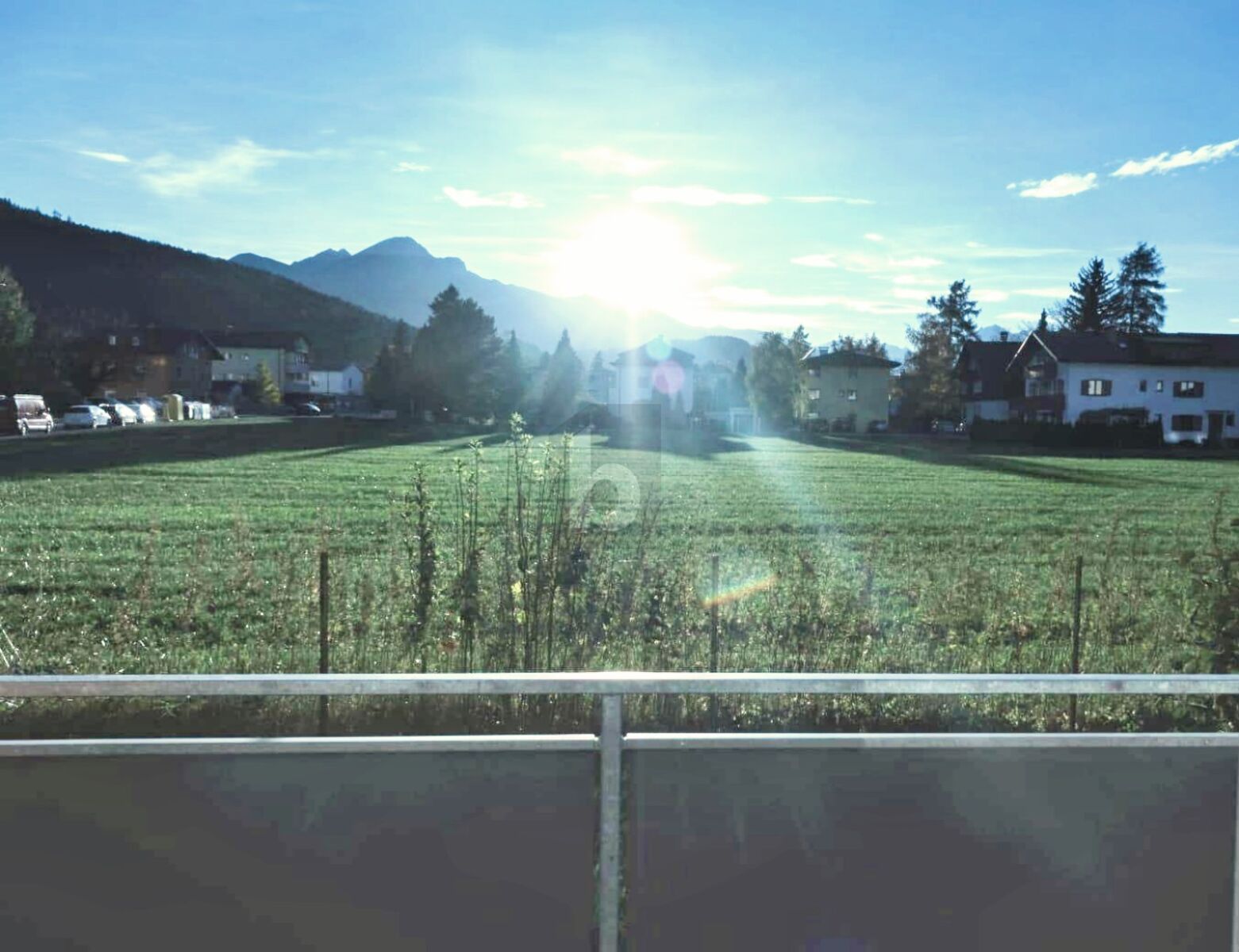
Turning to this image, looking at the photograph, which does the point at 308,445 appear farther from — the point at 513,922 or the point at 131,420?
the point at 513,922

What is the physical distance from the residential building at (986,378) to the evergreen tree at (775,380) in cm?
1380

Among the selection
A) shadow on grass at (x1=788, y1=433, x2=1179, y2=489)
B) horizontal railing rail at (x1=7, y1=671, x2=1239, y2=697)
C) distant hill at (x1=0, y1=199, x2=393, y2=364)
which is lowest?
shadow on grass at (x1=788, y1=433, x2=1179, y2=489)

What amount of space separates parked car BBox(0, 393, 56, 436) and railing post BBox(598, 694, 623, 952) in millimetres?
57738

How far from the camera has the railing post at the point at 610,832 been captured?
2.97 metres

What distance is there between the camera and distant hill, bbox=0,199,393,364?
17025 cm

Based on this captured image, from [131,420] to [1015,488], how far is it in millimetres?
56755

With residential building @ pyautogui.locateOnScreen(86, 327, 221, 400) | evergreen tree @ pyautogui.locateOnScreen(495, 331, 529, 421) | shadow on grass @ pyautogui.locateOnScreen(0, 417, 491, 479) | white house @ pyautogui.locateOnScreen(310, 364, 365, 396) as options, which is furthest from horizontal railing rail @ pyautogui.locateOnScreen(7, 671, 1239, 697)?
white house @ pyautogui.locateOnScreen(310, 364, 365, 396)

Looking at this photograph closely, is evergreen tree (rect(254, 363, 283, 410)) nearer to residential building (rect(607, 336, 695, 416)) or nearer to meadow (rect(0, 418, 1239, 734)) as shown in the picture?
residential building (rect(607, 336, 695, 416))

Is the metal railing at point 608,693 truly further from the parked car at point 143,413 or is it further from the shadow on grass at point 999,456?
the parked car at point 143,413

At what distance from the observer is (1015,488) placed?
3291 cm

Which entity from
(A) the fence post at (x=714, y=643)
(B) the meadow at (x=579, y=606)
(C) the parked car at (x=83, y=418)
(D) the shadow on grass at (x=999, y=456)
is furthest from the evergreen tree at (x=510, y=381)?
(A) the fence post at (x=714, y=643)

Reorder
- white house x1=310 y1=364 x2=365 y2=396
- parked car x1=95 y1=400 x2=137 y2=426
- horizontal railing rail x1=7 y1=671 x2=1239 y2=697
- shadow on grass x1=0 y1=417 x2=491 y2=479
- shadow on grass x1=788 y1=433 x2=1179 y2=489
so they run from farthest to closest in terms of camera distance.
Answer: white house x1=310 y1=364 x2=365 y2=396
parked car x1=95 y1=400 x2=137 y2=426
shadow on grass x1=788 y1=433 x2=1179 y2=489
shadow on grass x1=0 y1=417 x2=491 y2=479
horizontal railing rail x1=7 y1=671 x2=1239 y2=697

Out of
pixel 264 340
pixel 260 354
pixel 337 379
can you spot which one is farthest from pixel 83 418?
pixel 337 379

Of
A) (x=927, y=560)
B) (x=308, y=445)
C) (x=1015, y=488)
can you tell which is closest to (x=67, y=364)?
(x=308, y=445)
